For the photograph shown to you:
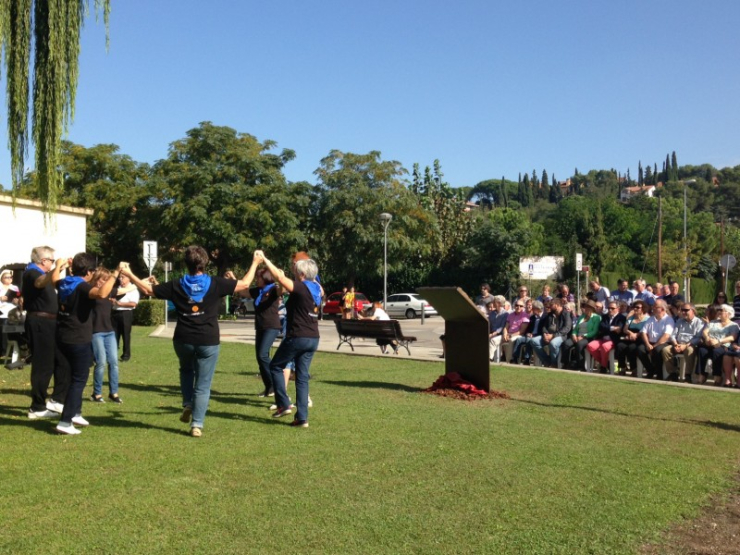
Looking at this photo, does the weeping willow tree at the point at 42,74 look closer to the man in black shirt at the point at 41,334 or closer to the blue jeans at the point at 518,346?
the man in black shirt at the point at 41,334

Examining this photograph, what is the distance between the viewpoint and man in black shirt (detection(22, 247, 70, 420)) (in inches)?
330

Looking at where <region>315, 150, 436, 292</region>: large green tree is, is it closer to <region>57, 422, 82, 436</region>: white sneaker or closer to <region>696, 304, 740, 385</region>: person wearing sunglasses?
<region>696, 304, 740, 385</region>: person wearing sunglasses

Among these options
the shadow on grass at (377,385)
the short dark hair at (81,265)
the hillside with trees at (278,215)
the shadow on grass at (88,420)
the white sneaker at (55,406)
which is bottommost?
the shadow on grass at (88,420)

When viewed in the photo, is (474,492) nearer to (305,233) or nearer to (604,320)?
(604,320)

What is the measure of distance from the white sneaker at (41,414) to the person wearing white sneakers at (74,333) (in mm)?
707

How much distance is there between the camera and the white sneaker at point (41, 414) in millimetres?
8375

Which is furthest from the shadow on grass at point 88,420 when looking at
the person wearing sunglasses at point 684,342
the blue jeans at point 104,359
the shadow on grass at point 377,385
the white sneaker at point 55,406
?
the person wearing sunglasses at point 684,342

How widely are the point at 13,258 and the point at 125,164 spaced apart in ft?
78.6

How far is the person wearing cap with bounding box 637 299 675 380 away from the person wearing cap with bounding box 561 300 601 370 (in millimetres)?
1068

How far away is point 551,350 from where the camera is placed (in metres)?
15.1

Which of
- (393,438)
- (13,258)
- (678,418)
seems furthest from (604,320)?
(13,258)

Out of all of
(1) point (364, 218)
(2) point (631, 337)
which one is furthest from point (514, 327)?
(1) point (364, 218)

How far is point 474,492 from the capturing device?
573cm

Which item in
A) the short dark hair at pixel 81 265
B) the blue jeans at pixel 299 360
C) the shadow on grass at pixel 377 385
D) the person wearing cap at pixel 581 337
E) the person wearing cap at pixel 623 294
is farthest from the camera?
the person wearing cap at pixel 623 294
